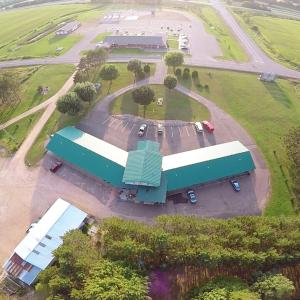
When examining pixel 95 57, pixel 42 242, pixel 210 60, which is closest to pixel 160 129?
pixel 42 242

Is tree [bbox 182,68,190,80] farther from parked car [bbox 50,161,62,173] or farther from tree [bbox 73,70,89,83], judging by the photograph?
parked car [bbox 50,161,62,173]

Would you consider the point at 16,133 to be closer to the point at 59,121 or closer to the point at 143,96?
the point at 59,121

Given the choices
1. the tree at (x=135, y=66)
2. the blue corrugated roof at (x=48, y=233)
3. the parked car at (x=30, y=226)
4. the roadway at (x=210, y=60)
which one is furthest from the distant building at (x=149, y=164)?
the roadway at (x=210, y=60)

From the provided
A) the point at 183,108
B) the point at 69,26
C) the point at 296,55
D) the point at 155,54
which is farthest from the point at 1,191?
the point at 296,55

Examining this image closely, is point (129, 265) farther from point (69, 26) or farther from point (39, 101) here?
point (69, 26)

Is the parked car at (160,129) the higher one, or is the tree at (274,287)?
the tree at (274,287)

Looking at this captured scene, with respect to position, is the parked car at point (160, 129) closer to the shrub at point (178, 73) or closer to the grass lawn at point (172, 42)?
the shrub at point (178, 73)

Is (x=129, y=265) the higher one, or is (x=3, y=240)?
(x=129, y=265)
